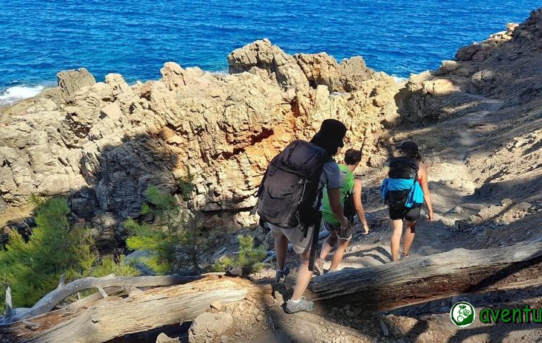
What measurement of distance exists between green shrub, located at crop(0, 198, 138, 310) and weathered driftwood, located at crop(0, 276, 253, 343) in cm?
301

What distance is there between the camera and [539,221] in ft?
22.0

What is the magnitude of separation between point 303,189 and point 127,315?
6.42ft

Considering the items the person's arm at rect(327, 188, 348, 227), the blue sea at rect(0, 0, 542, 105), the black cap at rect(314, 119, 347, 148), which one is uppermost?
the black cap at rect(314, 119, 347, 148)

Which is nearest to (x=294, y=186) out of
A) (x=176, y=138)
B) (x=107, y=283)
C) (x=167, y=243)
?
(x=107, y=283)

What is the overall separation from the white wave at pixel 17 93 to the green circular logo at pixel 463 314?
121ft

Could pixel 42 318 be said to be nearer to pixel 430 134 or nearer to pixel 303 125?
pixel 303 125

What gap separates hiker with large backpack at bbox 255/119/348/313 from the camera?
388 cm

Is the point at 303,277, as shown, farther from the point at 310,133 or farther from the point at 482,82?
the point at 482,82

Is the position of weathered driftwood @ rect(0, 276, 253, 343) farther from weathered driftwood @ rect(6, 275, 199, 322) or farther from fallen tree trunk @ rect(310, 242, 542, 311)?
fallen tree trunk @ rect(310, 242, 542, 311)

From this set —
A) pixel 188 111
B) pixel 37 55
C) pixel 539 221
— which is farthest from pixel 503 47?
pixel 37 55

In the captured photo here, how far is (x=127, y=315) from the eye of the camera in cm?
417

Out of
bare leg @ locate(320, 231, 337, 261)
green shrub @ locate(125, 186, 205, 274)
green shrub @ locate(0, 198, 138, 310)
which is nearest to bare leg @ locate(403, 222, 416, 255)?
bare leg @ locate(320, 231, 337, 261)

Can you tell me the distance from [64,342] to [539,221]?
248 inches

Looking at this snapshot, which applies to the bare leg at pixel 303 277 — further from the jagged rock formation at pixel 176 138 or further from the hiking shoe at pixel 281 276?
the jagged rock formation at pixel 176 138
